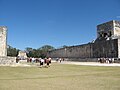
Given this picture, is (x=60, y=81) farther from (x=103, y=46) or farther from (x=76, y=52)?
(x=76, y=52)

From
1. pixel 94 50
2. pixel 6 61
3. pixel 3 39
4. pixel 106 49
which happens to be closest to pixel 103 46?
pixel 106 49

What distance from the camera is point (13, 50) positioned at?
80.4m

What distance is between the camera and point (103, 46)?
38.5m

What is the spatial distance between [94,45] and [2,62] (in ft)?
82.1

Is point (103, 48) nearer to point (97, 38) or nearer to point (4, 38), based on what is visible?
point (97, 38)

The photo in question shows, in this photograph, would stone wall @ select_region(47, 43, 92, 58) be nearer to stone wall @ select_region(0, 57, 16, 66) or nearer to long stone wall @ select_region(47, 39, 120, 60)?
long stone wall @ select_region(47, 39, 120, 60)

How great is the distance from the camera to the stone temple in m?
36.0

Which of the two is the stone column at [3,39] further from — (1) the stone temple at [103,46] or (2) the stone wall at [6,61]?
(1) the stone temple at [103,46]

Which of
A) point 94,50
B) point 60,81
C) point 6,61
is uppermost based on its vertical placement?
point 94,50

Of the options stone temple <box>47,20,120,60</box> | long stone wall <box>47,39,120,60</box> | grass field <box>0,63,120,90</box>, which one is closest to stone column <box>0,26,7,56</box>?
grass field <box>0,63,120,90</box>

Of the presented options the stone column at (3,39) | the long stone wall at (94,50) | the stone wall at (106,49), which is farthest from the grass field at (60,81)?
the long stone wall at (94,50)

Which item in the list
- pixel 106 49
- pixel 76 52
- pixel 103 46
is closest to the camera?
pixel 106 49

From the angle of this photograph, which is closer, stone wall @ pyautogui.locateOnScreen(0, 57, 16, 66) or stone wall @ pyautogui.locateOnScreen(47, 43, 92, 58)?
stone wall @ pyautogui.locateOnScreen(0, 57, 16, 66)

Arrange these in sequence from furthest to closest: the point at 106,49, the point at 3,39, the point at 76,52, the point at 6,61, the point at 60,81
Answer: the point at 76,52 → the point at 106,49 → the point at 3,39 → the point at 6,61 → the point at 60,81
